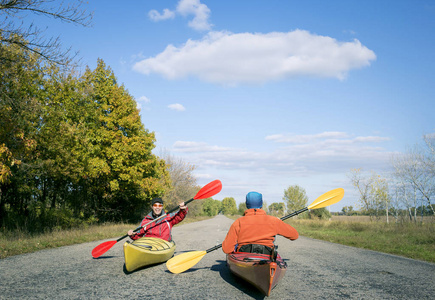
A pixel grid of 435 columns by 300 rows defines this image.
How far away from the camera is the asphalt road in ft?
14.3

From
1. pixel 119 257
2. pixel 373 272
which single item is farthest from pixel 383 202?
pixel 119 257

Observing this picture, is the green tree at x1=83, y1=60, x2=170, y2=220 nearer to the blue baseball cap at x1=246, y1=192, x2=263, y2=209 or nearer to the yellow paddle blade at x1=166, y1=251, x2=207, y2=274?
the yellow paddle blade at x1=166, y1=251, x2=207, y2=274

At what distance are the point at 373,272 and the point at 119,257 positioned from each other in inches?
244

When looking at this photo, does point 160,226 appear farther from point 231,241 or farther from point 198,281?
point 231,241

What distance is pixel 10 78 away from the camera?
35.0 ft

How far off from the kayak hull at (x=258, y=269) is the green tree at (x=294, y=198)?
6242cm

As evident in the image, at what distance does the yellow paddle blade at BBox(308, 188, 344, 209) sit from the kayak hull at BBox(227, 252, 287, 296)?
10.6 feet

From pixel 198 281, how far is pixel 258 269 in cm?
165

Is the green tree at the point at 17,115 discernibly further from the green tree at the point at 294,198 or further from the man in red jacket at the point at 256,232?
the green tree at the point at 294,198

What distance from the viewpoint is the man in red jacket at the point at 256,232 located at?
4.79 meters

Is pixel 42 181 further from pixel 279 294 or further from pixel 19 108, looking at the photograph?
pixel 279 294

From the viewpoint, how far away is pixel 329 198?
750cm

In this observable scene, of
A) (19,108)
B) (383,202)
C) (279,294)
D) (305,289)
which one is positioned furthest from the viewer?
(383,202)

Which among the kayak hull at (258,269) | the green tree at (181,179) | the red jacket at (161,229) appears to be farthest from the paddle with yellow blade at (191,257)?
the green tree at (181,179)
